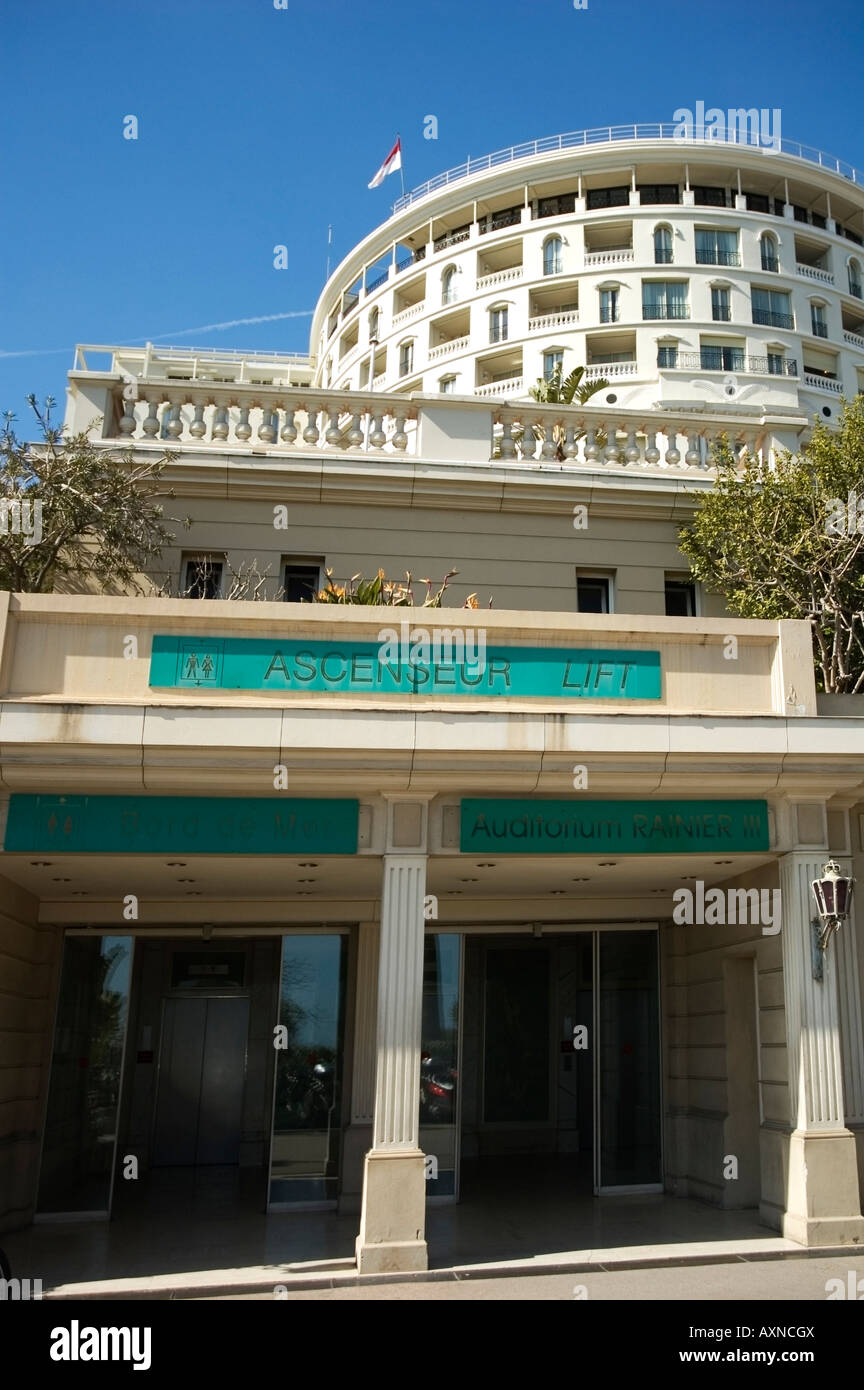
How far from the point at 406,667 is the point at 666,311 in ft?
146

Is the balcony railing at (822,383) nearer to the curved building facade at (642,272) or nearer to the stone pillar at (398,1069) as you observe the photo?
the curved building facade at (642,272)

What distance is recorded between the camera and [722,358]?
49.3 metres

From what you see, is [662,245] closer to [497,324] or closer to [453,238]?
[497,324]

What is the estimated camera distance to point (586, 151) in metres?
50.0

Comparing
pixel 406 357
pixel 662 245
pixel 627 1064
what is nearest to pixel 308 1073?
pixel 627 1064

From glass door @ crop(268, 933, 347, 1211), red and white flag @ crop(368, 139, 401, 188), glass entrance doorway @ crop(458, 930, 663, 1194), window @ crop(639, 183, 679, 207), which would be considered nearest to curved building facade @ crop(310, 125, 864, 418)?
window @ crop(639, 183, 679, 207)

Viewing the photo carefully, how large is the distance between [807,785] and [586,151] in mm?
47635

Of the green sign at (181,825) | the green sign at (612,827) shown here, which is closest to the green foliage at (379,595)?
the green sign at (181,825)

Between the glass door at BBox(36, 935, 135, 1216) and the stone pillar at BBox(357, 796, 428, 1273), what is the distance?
16.4ft

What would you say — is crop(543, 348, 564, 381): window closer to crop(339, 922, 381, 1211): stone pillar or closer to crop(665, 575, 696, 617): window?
crop(665, 575, 696, 617): window

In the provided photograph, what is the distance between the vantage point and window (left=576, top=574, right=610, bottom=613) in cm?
1419

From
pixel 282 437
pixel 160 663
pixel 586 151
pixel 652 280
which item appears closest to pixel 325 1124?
pixel 160 663

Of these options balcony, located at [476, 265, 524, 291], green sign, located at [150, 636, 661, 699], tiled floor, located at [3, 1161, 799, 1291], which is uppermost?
balcony, located at [476, 265, 524, 291]

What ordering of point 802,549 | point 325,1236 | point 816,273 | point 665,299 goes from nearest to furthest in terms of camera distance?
point 325,1236
point 802,549
point 665,299
point 816,273
